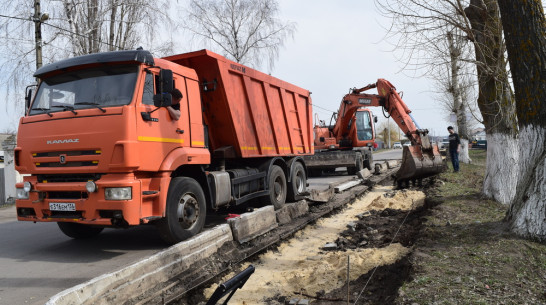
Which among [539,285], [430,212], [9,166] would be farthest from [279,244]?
[9,166]

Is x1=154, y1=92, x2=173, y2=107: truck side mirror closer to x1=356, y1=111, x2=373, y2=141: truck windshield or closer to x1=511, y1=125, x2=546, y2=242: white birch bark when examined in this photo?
x1=511, y1=125, x2=546, y2=242: white birch bark

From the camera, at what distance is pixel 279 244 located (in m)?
6.11

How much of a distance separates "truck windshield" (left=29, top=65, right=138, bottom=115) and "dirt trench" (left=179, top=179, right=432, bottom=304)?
2.72 metres

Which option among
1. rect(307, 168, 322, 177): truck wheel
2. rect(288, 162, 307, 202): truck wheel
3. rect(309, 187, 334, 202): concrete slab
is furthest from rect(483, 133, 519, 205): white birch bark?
rect(307, 168, 322, 177): truck wheel

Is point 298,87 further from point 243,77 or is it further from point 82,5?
point 82,5

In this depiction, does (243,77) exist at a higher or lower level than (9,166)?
higher

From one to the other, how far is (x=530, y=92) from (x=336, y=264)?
3300 millimetres

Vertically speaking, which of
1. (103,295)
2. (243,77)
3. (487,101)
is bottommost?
(103,295)

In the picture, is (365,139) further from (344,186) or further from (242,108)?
(242,108)

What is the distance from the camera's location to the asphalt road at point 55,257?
4.11 meters

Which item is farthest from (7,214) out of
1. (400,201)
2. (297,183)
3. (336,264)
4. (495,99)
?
(495,99)

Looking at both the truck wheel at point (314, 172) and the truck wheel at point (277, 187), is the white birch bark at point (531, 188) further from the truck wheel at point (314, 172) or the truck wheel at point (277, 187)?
the truck wheel at point (314, 172)

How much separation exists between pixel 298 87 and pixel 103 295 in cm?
742

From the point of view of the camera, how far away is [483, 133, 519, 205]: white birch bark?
7.39 metres
